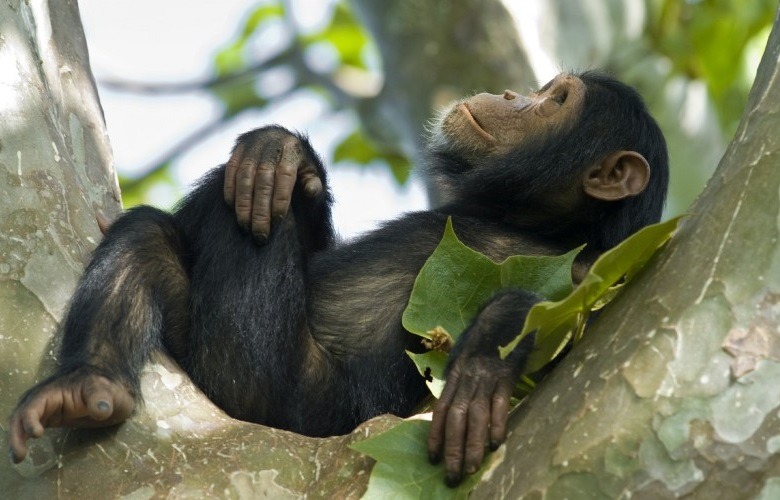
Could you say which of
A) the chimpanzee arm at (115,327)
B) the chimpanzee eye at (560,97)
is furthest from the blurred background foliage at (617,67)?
the chimpanzee arm at (115,327)

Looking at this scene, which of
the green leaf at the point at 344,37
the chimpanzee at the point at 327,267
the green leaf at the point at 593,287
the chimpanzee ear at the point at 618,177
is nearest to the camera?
the green leaf at the point at 593,287

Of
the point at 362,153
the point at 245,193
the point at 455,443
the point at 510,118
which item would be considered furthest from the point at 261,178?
the point at 362,153

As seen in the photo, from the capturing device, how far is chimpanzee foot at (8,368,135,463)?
306 centimetres

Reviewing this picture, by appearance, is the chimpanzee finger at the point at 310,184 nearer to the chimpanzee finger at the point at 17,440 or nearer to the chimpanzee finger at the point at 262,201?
the chimpanzee finger at the point at 262,201

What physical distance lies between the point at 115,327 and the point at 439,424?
1270 mm

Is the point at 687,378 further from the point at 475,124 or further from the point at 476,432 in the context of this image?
the point at 475,124

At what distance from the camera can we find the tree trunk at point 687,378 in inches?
97.8

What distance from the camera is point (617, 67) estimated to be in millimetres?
9328

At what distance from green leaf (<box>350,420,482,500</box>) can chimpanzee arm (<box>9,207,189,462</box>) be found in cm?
80

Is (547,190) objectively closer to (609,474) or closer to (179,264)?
(179,264)

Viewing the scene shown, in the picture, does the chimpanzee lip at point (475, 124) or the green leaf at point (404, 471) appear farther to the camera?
the chimpanzee lip at point (475, 124)

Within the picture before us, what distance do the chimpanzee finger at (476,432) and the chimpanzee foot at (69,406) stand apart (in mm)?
1023

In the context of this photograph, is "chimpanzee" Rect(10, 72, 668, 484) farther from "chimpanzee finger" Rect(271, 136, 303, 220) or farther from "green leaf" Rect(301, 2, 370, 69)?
"green leaf" Rect(301, 2, 370, 69)

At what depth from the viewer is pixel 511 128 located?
484cm
